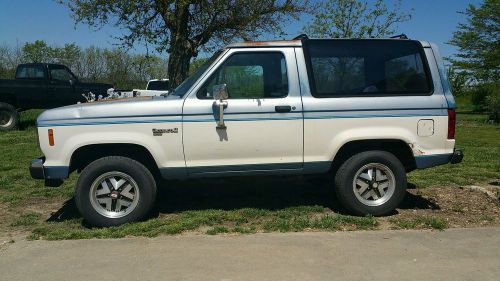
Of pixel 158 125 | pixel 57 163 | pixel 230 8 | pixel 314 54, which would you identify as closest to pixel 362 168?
pixel 314 54

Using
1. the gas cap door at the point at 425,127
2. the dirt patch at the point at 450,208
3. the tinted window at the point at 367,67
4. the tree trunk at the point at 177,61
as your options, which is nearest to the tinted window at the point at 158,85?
the tree trunk at the point at 177,61

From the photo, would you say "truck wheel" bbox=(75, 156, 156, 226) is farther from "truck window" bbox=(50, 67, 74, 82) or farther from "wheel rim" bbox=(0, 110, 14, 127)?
"truck window" bbox=(50, 67, 74, 82)

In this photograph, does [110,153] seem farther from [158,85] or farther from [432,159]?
[158,85]

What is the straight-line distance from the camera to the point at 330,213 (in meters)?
5.94

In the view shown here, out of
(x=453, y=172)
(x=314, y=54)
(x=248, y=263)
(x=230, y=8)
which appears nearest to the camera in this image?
(x=248, y=263)

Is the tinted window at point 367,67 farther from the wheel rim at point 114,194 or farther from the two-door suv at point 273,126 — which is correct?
the wheel rim at point 114,194

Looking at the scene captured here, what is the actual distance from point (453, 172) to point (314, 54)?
13.1ft

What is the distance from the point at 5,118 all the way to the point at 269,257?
1357cm

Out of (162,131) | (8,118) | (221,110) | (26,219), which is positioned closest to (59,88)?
(8,118)

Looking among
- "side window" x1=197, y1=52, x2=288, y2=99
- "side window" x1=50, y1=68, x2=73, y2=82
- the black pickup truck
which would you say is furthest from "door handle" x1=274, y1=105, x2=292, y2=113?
"side window" x1=50, y1=68, x2=73, y2=82

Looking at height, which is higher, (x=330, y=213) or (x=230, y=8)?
(x=230, y=8)

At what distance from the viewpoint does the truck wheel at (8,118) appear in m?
15.4

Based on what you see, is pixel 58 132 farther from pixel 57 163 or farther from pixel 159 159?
pixel 159 159

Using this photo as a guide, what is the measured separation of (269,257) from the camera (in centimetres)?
456
